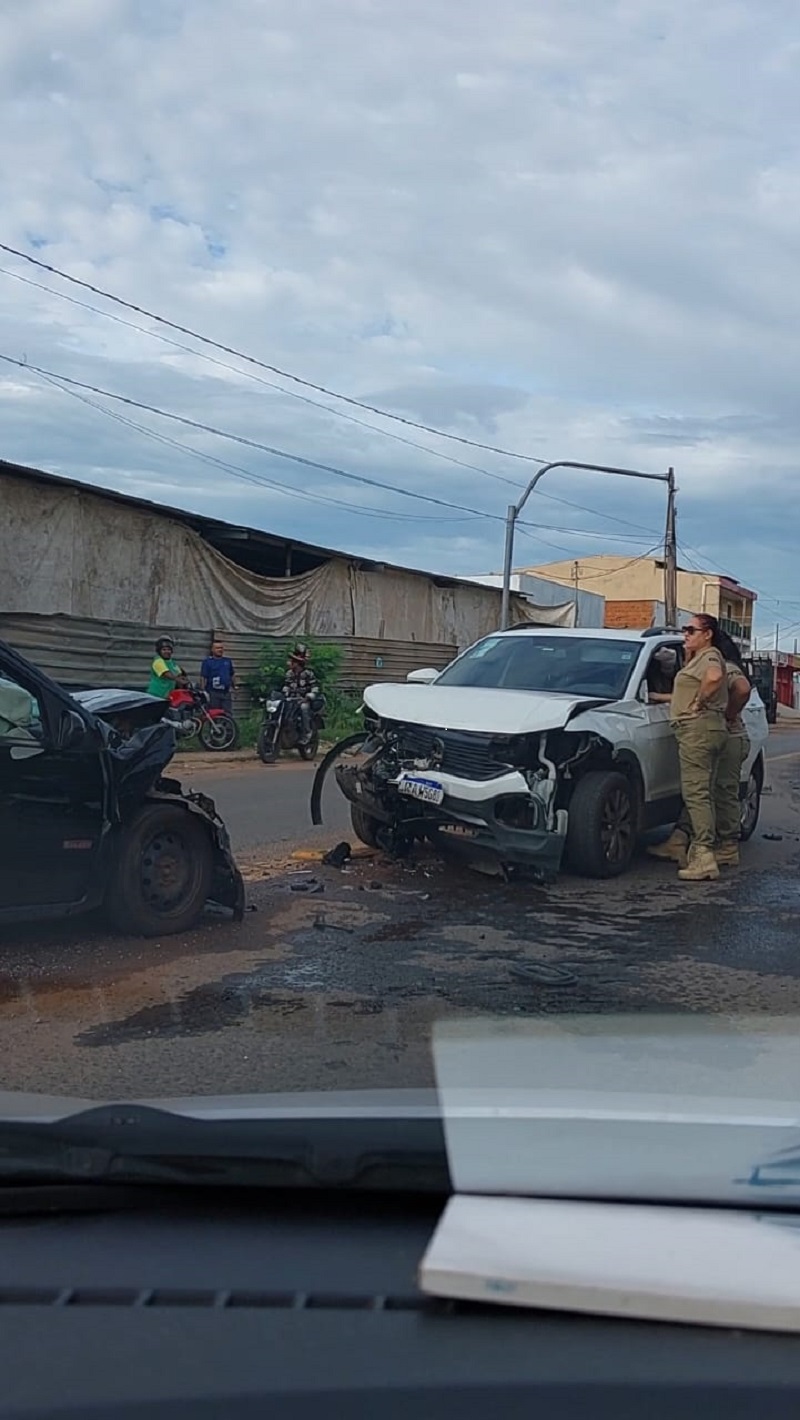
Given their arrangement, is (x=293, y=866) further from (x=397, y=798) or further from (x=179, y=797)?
(x=179, y=797)

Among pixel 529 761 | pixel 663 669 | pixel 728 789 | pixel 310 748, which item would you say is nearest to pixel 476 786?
pixel 529 761

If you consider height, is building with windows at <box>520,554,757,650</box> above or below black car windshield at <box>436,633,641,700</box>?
above

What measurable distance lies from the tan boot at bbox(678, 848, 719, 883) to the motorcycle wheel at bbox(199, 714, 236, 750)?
10.7m

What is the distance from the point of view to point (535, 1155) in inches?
95.7

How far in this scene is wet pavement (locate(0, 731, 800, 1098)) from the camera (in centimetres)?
502

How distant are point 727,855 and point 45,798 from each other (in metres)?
5.42

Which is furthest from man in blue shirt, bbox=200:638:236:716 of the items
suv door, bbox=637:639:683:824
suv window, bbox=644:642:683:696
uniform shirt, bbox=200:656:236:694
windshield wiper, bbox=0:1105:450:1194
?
windshield wiper, bbox=0:1105:450:1194

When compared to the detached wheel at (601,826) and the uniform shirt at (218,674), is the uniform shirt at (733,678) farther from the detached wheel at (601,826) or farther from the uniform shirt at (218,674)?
the uniform shirt at (218,674)

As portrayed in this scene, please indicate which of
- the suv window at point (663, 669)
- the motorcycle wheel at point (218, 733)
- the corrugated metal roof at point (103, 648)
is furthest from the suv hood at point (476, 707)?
the motorcycle wheel at point (218, 733)

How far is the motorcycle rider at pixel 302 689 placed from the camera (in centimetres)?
1889

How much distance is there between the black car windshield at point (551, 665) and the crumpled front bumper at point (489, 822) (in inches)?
57.3

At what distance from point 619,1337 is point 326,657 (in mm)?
22125

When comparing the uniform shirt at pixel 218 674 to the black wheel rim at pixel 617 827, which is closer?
the black wheel rim at pixel 617 827

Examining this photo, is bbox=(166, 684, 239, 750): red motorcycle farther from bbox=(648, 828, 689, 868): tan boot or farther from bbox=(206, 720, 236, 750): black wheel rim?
bbox=(648, 828, 689, 868): tan boot
